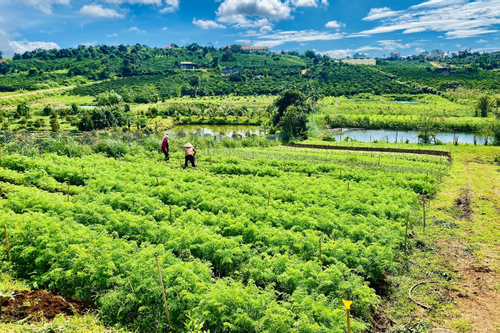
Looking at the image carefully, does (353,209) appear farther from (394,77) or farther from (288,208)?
(394,77)

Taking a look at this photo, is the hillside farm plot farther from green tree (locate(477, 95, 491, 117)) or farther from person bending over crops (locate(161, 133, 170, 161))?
green tree (locate(477, 95, 491, 117))

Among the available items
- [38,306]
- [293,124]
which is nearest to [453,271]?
[38,306]

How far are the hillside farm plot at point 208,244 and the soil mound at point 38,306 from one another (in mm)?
314

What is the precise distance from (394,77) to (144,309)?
132562 mm

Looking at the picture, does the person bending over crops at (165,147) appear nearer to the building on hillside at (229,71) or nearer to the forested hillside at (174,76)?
the forested hillside at (174,76)

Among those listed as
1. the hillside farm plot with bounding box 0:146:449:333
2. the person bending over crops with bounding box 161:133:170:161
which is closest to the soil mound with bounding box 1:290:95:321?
the hillside farm plot with bounding box 0:146:449:333

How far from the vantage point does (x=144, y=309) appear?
702cm

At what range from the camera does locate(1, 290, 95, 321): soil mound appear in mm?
6770

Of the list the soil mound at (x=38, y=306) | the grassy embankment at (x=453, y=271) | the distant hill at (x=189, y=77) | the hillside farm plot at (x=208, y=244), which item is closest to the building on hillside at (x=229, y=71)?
the distant hill at (x=189, y=77)

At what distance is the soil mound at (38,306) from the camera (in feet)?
22.2

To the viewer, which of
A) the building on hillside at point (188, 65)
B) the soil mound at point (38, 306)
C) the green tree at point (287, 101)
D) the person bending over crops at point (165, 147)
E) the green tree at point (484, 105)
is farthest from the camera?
the building on hillside at point (188, 65)

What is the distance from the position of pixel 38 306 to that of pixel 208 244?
4252mm

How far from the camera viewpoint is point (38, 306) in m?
7.01

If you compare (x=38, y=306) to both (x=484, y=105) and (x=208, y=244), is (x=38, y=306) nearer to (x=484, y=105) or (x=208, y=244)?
(x=208, y=244)
